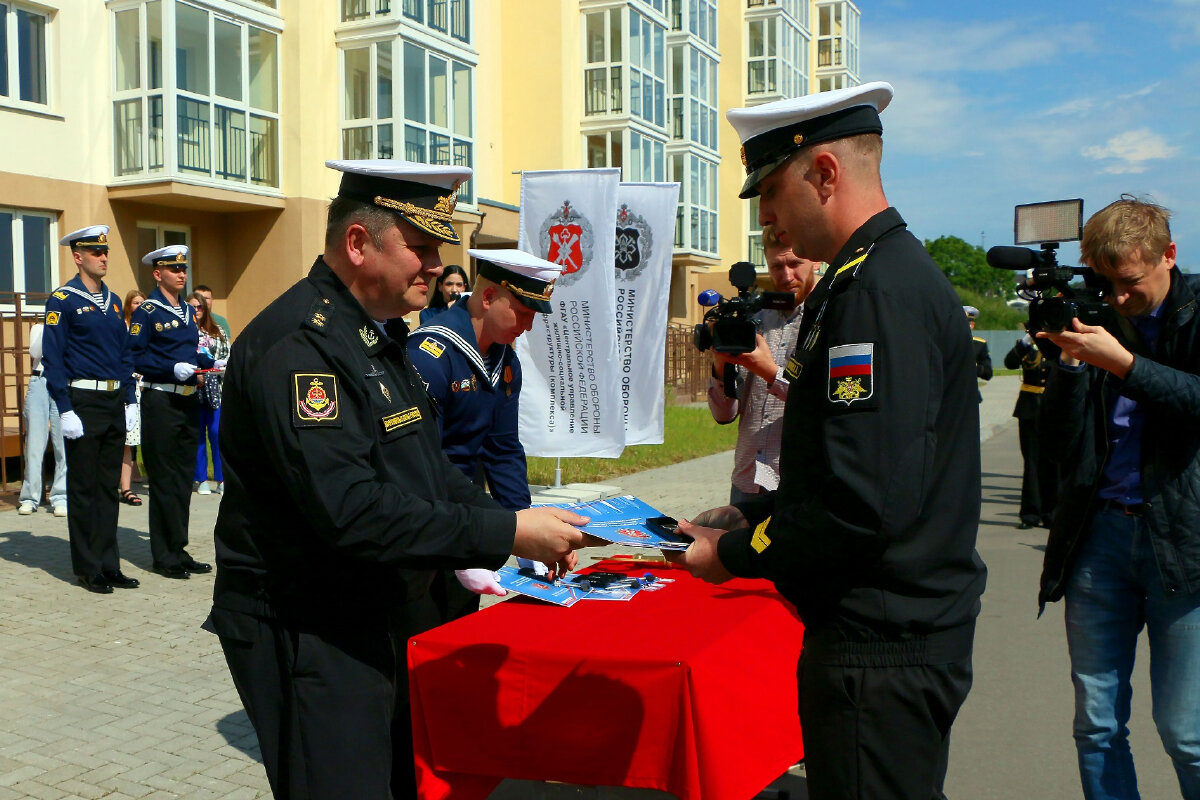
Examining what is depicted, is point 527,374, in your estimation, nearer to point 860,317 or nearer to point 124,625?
point 124,625

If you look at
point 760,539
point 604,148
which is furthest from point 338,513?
point 604,148

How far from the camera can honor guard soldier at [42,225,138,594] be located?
7422mm

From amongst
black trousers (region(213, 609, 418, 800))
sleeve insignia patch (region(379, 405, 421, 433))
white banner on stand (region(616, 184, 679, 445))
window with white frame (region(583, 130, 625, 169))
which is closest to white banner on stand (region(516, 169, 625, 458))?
white banner on stand (region(616, 184, 679, 445))

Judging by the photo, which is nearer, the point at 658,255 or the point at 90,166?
the point at 658,255

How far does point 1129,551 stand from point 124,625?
578cm

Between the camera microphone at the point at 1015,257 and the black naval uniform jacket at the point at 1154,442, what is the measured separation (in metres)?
0.43

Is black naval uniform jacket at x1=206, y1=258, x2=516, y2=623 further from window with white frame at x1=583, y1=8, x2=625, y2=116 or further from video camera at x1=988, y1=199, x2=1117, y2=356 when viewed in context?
window with white frame at x1=583, y1=8, x2=625, y2=116

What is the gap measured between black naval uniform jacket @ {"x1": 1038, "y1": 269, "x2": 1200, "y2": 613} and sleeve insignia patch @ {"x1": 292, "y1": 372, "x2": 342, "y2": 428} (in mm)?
2358

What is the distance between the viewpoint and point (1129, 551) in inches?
134

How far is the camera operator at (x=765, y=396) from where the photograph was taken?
4.47 meters

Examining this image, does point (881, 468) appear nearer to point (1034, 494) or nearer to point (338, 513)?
point (338, 513)

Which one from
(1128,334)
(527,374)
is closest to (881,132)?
(1128,334)

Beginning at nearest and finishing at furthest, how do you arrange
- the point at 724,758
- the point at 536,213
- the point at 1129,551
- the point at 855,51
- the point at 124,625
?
the point at 724,758 < the point at 1129,551 < the point at 124,625 < the point at 536,213 < the point at 855,51

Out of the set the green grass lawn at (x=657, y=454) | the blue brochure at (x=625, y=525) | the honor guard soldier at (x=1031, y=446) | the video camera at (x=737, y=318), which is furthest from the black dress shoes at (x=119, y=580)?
the honor guard soldier at (x=1031, y=446)
